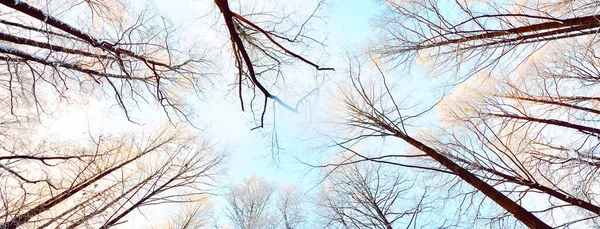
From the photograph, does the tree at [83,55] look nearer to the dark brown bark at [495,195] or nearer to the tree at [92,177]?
the tree at [92,177]

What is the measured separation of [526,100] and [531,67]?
0.58 metres

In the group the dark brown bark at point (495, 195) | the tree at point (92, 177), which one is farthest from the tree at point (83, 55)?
the dark brown bark at point (495, 195)

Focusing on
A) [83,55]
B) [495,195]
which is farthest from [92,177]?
[495,195]

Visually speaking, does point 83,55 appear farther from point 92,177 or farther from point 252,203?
point 252,203

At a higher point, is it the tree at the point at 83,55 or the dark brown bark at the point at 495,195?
→ the tree at the point at 83,55

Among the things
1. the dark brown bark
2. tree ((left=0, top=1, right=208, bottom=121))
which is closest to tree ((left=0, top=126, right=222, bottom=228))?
tree ((left=0, top=1, right=208, bottom=121))

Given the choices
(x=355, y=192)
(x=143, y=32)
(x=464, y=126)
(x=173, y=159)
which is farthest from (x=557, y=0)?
(x=173, y=159)

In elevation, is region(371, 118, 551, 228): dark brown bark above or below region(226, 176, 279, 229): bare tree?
below

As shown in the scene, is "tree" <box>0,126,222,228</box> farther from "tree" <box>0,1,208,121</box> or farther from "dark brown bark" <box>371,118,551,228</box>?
"dark brown bark" <box>371,118,551,228</box>

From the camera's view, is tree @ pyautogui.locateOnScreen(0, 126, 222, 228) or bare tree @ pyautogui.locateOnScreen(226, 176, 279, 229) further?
bare tree @ pyautogui.locateOnScreen(226, 176, 279, 229)

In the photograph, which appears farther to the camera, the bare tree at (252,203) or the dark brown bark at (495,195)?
the bare tree at (252,203)

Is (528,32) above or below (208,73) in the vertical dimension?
below

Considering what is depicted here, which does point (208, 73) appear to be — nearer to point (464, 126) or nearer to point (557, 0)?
point (464, 126)

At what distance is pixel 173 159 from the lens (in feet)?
22.1
